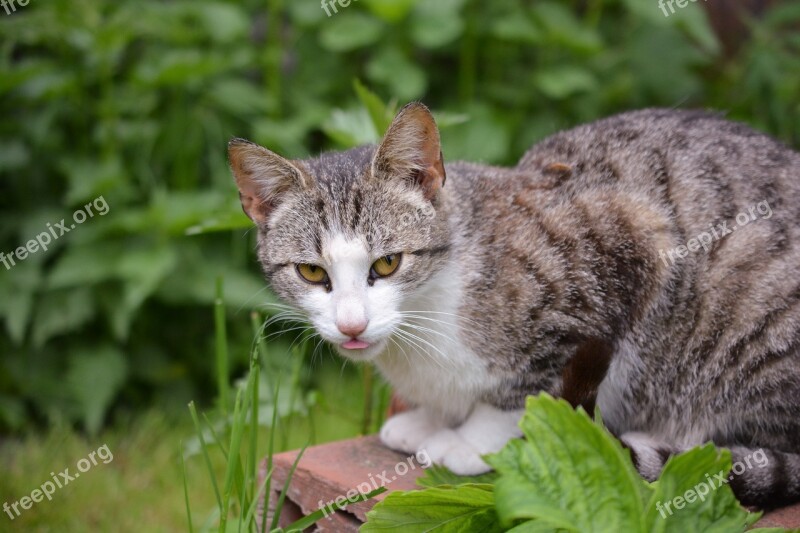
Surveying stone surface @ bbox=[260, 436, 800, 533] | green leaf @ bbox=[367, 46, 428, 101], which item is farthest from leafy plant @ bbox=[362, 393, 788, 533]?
green leaf @ bbox=[367, 46, 428, 101]

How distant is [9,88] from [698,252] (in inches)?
123

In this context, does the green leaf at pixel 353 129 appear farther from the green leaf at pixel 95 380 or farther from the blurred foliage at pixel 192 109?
the green leaf at pixel 95 380

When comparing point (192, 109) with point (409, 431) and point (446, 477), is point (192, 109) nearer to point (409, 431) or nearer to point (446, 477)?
point (409, 431)

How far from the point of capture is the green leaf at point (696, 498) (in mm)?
1574

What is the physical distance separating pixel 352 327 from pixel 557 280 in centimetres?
56

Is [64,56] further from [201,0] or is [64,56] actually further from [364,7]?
[364,7]

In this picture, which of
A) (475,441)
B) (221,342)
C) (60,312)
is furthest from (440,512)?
(60,312)
